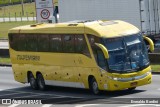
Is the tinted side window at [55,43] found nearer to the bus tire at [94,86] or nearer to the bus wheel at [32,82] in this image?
the bus wheel at [32,82]

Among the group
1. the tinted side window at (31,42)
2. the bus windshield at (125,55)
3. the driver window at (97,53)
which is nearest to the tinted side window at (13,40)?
the tinted side window at (31,42)

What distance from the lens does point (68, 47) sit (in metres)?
24.7

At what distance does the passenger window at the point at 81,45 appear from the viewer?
23.6m

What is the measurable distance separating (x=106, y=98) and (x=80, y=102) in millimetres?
1039

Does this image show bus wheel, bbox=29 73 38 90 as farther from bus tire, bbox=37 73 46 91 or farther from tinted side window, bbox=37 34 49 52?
tinted side window, bbox=37 34 49 52

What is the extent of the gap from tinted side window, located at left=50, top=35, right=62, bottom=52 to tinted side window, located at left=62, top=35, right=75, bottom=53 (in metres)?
0.34

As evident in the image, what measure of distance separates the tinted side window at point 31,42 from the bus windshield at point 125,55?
518cm

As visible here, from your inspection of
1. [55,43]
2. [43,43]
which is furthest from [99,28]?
[43,43]

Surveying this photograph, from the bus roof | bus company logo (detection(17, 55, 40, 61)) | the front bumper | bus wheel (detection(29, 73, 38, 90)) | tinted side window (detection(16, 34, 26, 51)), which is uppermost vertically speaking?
the bus roof

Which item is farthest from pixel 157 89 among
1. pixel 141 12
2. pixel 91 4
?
pixel 91 4

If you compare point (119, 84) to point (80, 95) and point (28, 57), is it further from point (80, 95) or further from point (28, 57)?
point (28, 57)

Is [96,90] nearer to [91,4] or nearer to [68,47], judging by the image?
[68,47]

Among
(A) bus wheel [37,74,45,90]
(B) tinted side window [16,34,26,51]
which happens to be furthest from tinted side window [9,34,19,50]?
(A) bus wheel [37,74,45,90]

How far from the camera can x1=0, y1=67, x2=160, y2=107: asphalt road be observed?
2108 centimetres
